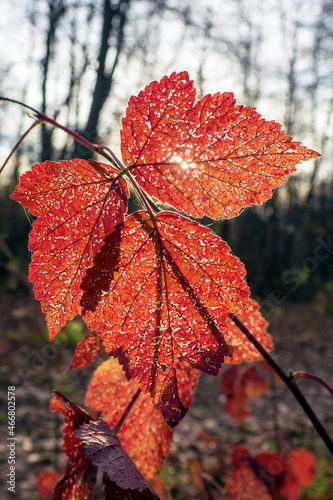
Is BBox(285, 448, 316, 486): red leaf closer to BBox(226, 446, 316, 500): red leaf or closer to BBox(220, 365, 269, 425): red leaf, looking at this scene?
BBox(220, 365, 269, 425): red leaf

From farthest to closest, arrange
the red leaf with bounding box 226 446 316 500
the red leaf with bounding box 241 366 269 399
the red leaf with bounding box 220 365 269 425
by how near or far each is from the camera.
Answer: the red leaf with bounding box 241 366 269 399 → the red leaf with bounding box 220 365 269 425 → the red leaf with bounding box 226 446 316 500

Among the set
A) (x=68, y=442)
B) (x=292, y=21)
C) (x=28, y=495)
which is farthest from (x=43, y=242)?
(x=292, y=21)

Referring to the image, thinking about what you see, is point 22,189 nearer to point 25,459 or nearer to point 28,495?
point 28,495

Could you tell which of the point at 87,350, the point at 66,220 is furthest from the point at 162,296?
the point at 87,350

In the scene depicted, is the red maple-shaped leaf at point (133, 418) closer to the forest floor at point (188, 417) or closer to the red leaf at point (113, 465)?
the red leaf at point (113, 465)

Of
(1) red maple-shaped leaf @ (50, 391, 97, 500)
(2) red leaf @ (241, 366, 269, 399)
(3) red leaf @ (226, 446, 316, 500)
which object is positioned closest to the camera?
(1) red maple-shaped leaf @ (50, 391, 97, 500)

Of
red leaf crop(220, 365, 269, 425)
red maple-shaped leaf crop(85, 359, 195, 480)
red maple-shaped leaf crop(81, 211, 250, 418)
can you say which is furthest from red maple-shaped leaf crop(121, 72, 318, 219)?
red leaf crop(220, 365, 269, 425)
